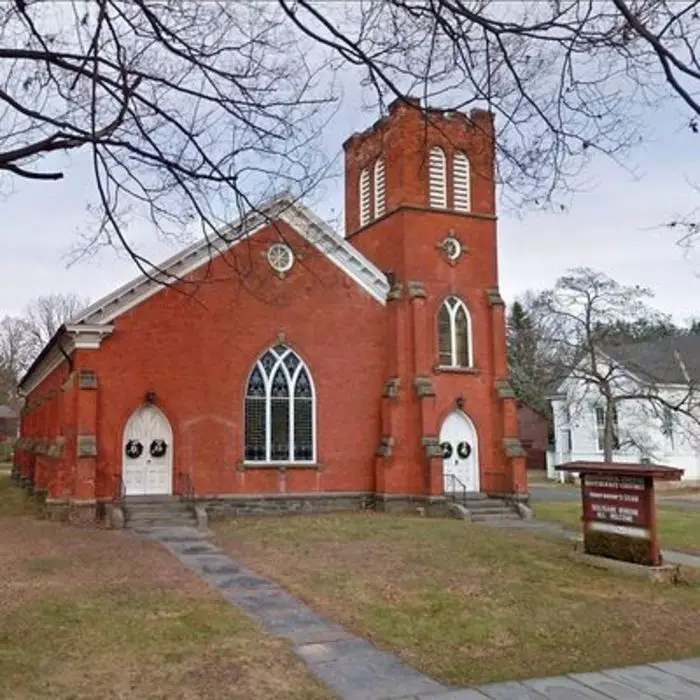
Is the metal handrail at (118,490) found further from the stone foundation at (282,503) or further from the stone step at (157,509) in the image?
the stone foundation at (282,503)

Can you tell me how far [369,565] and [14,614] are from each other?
6.18m

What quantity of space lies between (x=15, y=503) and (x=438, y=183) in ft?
59.7

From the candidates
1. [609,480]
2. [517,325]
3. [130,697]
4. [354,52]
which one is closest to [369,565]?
[609,480]

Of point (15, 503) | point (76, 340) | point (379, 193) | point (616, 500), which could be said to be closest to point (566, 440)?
point (379, 193)

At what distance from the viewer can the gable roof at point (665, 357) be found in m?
42.2

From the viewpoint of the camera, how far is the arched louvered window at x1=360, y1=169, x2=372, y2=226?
27281 millimetres

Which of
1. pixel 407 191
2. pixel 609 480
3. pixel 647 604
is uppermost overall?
pixel 407 191

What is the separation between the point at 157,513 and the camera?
806 inches

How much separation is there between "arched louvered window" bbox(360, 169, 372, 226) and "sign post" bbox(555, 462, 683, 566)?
1467 centimetres

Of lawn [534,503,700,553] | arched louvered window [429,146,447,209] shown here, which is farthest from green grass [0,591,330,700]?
arched louvered window [429,146,447,209]

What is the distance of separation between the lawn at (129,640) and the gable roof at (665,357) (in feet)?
109

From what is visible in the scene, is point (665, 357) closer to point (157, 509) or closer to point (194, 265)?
point (194, 265)

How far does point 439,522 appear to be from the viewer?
21.1 m

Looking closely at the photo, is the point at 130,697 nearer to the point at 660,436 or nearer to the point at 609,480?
the point at 609,480
